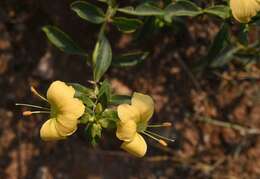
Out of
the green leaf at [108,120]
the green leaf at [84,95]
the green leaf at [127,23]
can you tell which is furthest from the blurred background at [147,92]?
the green leaf at [108,120]

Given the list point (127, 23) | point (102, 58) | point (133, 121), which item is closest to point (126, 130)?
point (133, 121)

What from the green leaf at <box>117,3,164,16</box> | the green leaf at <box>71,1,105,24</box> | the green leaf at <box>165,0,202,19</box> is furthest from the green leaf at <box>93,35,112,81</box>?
the green leaf at <box>165,0,202,19</box>

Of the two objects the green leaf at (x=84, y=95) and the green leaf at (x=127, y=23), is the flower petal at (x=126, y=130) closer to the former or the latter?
the green leaf at (x=84, y=95)

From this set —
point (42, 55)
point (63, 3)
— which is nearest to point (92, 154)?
point (42, 55)

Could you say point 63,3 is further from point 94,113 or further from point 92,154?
point 94,113

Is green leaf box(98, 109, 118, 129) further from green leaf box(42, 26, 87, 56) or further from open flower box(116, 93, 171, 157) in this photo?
green leaf box(42, 26, 87, 56)
